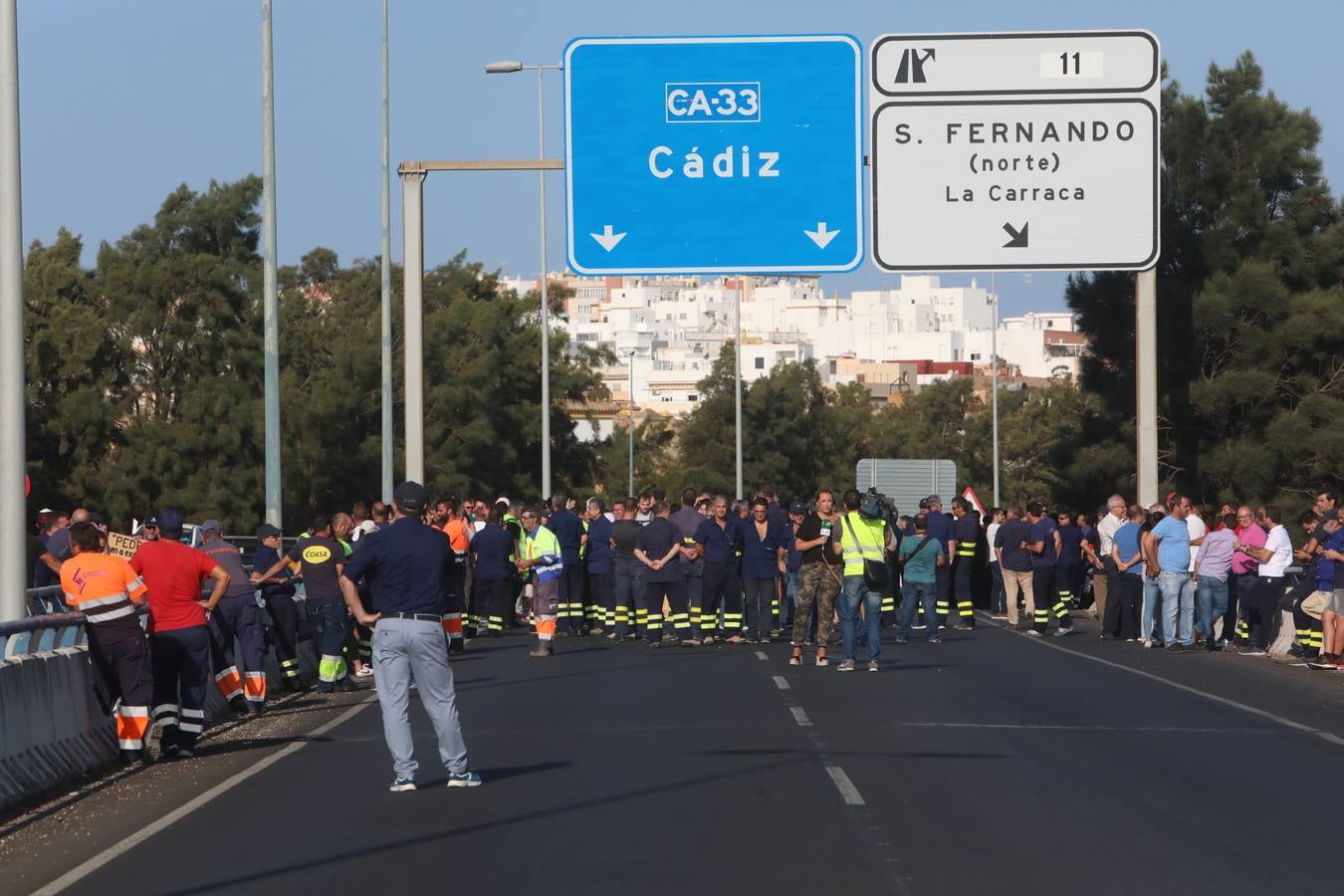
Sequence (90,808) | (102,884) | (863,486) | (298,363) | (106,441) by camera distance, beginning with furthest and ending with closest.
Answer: (298,363) < (106,441) < (863,486) < (90,808) < (102,884)

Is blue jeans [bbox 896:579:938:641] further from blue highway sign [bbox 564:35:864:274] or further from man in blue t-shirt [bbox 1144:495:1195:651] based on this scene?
blue highway sign [bbox 564:35:864:274]

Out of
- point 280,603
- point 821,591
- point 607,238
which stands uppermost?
point 607,238

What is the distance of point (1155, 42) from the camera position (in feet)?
80.6

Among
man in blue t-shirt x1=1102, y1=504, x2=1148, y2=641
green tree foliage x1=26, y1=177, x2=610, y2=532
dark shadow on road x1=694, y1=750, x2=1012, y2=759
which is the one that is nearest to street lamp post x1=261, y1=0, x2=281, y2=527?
man in blue t-shirt x1=1102, y1=504, x2=1148, y2=641

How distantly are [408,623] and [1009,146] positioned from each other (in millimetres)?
13866

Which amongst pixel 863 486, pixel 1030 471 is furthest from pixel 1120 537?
pixel 1030 471

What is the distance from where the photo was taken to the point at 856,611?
22172mm

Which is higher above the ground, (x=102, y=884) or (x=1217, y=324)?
(x=1217, y=324)

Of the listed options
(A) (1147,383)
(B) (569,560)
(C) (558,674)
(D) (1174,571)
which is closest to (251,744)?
(C) (558,674)

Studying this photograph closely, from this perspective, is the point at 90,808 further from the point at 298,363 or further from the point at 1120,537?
the point at 298,363

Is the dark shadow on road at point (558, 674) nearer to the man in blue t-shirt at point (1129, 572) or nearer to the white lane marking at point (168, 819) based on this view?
the white lane marking at point (168, 819)

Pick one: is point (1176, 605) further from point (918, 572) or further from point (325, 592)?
point (325, 592)

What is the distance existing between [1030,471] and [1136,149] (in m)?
77.8

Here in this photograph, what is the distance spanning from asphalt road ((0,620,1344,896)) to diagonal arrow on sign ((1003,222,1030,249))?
6557 mm
